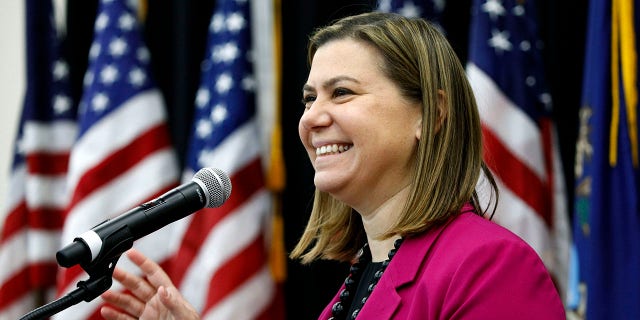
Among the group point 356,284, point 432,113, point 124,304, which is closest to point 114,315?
point 124,304

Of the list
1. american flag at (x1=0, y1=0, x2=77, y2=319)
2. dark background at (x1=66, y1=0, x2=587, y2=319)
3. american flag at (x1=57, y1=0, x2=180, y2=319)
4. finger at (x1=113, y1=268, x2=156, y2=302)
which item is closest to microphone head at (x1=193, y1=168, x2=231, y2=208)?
finger at (x1=113, y1=268, x2=156, y2=302)

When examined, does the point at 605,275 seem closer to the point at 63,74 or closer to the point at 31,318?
the point at 31,318

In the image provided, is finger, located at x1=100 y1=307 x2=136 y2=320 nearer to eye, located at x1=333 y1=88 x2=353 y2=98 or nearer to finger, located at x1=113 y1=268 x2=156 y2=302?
finger, located at x1=113 y1=268 x2=156 y2=302

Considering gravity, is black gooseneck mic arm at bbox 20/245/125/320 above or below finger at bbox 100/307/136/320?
above

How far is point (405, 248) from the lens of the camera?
185 centimetres

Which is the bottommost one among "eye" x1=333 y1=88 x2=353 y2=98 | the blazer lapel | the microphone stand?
the blazer lapel

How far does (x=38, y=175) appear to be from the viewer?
4168 millimetres

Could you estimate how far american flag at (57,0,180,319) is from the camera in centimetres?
382

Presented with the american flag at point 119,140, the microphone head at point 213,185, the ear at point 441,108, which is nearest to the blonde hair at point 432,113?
the ear at point 441,108

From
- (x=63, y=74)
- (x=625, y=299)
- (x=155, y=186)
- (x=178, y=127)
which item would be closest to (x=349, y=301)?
(x=625, y=299)

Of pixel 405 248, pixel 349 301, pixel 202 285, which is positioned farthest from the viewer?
pixel 202 285

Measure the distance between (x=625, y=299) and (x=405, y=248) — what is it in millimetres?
1193

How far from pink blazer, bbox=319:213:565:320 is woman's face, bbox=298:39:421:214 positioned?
20 cm

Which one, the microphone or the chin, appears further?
the chin
